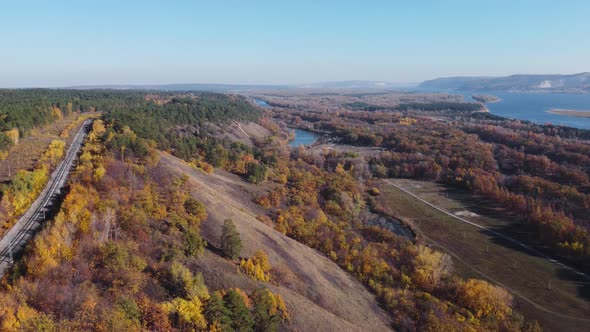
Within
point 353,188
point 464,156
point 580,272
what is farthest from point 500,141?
point 580,272

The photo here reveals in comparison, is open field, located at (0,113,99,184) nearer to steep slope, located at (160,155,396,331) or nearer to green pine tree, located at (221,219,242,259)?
steep slope, located at (160,155,396,331)

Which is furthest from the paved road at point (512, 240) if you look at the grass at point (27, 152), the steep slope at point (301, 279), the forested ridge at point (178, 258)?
the grass at point (27, 152)

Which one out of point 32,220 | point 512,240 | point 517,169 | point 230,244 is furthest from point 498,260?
point 32,220

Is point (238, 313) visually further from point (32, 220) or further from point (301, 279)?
point (32, 220)

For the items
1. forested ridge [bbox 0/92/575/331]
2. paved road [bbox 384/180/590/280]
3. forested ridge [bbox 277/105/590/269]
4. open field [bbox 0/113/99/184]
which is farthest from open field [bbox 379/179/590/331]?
open field [bbox 0/113/99/184]

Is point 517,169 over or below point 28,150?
below

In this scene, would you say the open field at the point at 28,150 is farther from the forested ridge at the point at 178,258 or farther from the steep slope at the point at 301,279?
the steep slope at the point at 301,279
